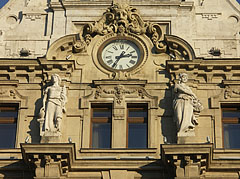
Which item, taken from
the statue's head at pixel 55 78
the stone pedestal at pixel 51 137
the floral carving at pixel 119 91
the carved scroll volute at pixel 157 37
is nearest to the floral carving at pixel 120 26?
the carved scroll volute at pixel 157 37

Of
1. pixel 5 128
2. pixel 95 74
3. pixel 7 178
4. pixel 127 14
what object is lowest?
pixel 7 178

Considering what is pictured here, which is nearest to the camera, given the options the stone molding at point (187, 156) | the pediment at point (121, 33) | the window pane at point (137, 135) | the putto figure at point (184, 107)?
the stone molding at point (187, 156)

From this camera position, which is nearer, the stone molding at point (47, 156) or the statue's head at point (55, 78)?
the stone molding at point (47, 156)

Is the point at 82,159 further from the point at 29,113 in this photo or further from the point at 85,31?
the point at 85,31

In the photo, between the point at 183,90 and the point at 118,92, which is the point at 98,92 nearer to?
the point at 118,92

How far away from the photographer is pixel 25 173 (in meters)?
28.0

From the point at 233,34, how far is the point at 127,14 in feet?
13.8

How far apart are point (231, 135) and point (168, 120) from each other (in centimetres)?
238

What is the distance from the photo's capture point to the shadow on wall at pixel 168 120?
2870 cm

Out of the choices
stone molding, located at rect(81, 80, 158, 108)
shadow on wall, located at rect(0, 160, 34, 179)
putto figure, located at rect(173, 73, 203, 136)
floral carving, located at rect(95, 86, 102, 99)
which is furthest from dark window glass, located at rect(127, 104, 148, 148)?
shadow on wall, located at rect(0, 160, 34, 179)

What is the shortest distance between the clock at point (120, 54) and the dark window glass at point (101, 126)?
164 cm

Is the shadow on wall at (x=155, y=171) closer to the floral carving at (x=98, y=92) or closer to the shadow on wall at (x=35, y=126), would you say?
the floral carving at (x=98, y=92)

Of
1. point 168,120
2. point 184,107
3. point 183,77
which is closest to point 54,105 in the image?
point 168,120

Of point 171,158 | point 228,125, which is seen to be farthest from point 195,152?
point 228,125
